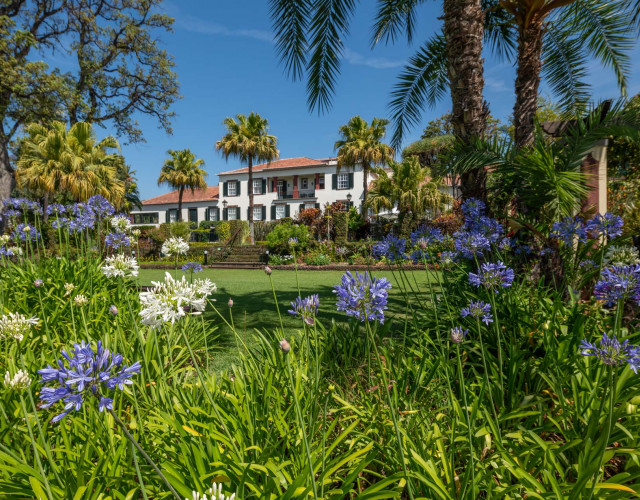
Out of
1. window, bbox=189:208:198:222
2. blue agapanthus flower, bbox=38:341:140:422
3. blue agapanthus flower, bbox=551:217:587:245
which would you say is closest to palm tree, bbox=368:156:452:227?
blue agapanthus flower, bbox=551:217:587:245

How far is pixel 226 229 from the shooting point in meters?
30.7

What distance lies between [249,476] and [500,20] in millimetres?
9548

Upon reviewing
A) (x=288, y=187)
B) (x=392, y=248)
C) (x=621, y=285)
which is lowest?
(x=621, y=285)

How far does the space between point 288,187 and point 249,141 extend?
9.48 metres

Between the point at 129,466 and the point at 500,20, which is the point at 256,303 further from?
the point at 500,20

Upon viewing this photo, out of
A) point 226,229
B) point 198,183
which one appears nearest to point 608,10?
point 226,229

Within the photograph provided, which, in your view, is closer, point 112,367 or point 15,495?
point 112,367

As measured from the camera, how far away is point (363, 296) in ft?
5.12

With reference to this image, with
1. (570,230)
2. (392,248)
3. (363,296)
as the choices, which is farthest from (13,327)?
(570,230)

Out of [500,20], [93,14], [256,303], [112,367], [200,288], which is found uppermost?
[93,14]

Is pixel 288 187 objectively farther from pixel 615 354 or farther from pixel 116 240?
pixel 615 354

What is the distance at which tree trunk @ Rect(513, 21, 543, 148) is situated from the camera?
5309 mm

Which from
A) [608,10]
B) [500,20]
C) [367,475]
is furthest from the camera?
[500,20]

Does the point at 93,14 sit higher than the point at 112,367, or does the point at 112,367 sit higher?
the point at 93,14
